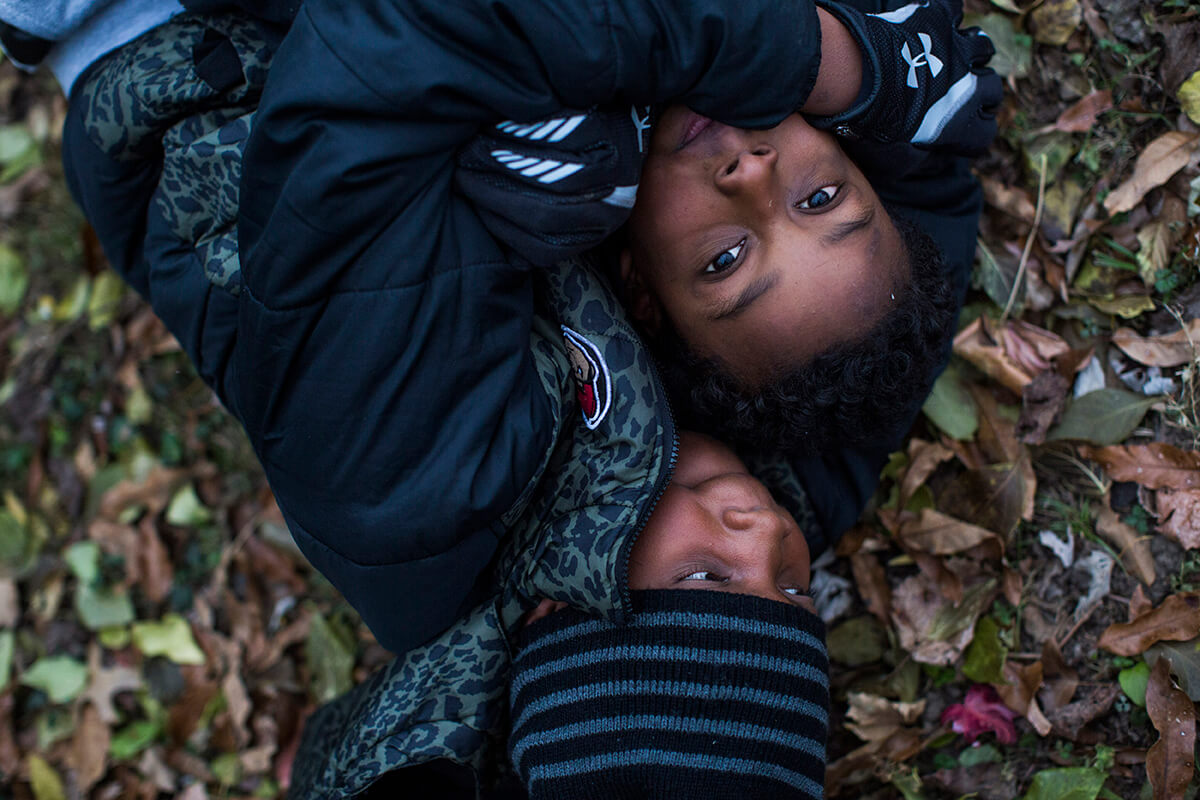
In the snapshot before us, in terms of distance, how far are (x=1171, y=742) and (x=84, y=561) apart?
371 centimetres

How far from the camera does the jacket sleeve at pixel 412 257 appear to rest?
1909mm

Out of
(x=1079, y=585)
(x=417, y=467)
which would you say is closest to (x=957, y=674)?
(x=1079, y=585)

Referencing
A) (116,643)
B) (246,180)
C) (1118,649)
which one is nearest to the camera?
(246,180)

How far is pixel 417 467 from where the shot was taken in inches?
86.1

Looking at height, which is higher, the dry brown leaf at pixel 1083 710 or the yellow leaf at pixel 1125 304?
the yellow leaf at pixel 1125 304

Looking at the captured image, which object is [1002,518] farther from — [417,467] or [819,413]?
[417,467]

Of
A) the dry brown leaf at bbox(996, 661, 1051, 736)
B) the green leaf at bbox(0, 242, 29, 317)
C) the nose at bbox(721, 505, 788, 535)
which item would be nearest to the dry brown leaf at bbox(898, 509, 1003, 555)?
the dry brown leaf at bbox(996, 661, 1051, 736)

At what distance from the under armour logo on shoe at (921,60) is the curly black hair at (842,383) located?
36 cm

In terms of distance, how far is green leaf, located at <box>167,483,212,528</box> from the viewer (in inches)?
143

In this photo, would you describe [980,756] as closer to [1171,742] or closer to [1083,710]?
[1083,710]

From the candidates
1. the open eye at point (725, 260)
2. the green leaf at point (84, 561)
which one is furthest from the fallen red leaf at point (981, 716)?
the green leaf at point (84, 561)

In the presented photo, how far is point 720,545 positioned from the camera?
2.29 m

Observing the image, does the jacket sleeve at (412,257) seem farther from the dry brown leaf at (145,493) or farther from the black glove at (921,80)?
the dry brown leaf at (145,493)

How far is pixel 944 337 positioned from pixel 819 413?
0.40m
